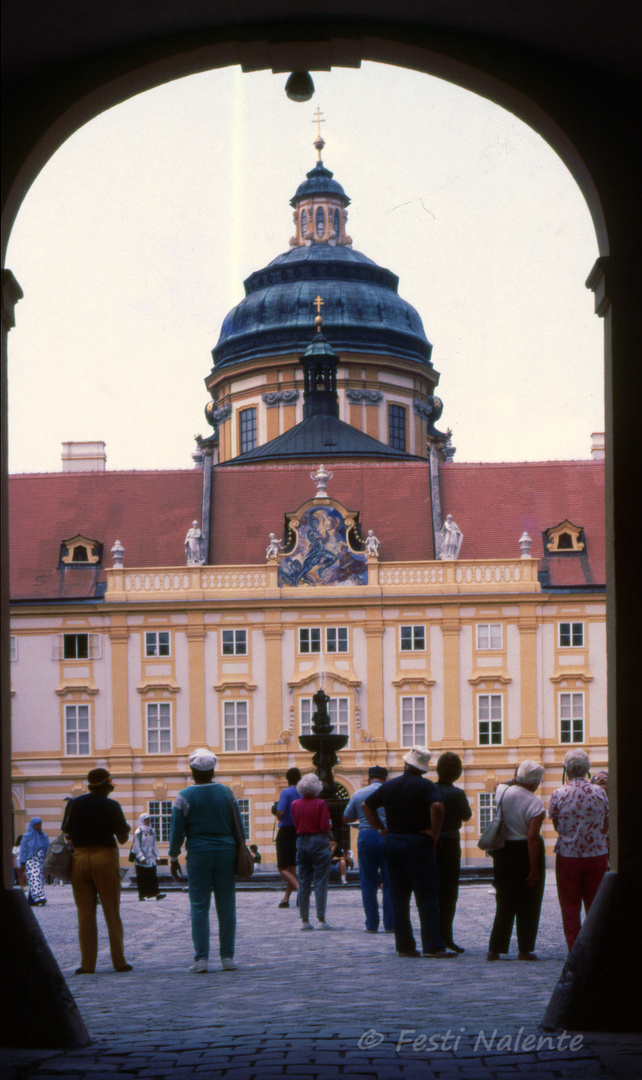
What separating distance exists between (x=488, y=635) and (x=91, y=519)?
13164 mm

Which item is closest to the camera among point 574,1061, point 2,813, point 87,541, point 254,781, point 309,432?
point 574,1061

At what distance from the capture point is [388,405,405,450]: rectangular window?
197 ft

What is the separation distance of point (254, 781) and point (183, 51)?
38840mm

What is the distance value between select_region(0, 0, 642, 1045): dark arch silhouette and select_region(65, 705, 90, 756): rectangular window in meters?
38.9

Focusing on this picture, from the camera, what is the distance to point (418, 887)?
9.82 meters

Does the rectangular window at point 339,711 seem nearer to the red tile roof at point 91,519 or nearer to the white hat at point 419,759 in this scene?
the red tile roof at point 91,519

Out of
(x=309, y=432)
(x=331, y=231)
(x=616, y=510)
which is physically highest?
(x=331, y=231)

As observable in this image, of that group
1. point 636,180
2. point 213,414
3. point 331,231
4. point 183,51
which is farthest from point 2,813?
point 331,231

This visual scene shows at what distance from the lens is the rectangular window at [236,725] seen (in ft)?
148

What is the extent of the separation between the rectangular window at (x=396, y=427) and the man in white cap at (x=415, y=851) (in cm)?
5026

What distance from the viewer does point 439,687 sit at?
45406mm

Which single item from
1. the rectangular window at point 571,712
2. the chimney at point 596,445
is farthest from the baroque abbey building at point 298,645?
the chimney at point 596,445

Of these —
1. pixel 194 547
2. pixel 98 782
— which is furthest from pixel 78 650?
pixel 98 782

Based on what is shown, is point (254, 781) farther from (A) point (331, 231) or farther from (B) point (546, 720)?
(A) point (331, 231)
